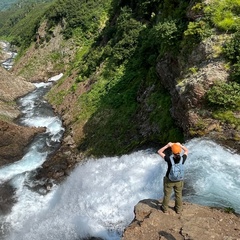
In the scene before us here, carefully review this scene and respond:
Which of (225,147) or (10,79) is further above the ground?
(225,147)

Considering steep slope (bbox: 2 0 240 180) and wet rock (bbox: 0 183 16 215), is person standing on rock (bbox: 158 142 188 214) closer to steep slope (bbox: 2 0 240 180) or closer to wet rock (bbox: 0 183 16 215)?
steep slope (bbox: 2 0 240 180)

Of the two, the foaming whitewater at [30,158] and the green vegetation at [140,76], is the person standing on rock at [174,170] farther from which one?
the foaming whitewater at [30,158]

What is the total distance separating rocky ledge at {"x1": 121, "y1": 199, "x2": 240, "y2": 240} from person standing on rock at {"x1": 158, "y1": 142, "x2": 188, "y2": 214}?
389 millimetres

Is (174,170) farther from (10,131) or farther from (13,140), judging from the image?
(10,131)

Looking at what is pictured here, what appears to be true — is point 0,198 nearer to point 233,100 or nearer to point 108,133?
point 108,133

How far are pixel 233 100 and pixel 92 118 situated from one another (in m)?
17.6

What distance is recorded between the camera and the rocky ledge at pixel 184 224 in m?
10.4

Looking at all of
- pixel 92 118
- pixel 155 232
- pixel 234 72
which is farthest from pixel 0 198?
pixel 234 72

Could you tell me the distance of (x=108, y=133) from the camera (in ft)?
91.5

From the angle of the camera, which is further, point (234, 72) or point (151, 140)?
point (151, 140)

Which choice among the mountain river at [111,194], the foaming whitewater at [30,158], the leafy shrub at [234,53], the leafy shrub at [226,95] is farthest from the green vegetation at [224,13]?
the foaming whitewater at [30,158]

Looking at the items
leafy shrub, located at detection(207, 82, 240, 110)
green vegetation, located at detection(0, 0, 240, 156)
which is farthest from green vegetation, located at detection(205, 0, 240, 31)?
leafy shrub, located at detection(207, 82, 240, 110)

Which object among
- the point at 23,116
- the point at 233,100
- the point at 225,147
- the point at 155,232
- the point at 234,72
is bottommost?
the point at 23,116

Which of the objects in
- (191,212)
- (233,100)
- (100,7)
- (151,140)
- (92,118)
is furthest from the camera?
(100,7)
